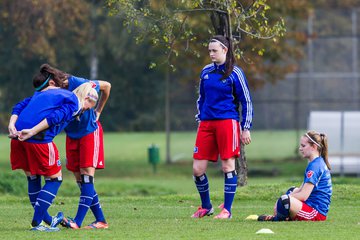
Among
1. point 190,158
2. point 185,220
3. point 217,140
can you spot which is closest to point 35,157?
point 185,220

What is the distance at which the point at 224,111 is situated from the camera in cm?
1241

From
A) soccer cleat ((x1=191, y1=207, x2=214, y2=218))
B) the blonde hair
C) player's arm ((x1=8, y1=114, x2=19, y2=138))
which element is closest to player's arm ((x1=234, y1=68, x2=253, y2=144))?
soccer cleat ((x1=191, y1=207, x2=214, y2=218))

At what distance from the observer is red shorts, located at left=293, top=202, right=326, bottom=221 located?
11.7 metres

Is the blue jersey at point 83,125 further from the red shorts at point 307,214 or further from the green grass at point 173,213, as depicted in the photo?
the red shorts at point 307,214

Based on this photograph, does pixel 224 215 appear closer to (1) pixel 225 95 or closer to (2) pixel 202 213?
(2) pixel 202 213

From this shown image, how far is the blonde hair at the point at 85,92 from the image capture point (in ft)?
36.0

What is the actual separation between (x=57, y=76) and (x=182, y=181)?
66.1ft

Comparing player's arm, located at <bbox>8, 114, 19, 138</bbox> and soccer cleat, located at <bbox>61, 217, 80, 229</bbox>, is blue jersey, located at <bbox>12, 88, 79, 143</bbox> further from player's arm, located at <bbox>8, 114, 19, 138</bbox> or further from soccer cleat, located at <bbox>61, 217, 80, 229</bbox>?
soccer cleat, located at <bbox>61, 217, 80, 229</bbox>

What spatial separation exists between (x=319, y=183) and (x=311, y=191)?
0.14 metres

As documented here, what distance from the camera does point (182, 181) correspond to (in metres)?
31.0

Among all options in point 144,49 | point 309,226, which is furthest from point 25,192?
point 144,49

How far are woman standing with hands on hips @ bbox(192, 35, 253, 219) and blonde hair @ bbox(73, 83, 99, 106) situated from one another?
180cm

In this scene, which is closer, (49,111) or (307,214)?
(49,111)

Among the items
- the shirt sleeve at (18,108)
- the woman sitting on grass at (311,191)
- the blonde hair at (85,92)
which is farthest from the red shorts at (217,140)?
the shirt sleeve at (18,108)
